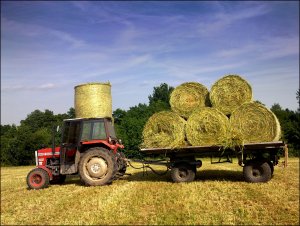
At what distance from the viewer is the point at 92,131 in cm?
1157

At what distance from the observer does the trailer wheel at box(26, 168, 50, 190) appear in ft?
38.7

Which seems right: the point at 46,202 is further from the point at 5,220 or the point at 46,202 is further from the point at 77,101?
the point at 77,101

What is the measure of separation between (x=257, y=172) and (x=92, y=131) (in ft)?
17.3

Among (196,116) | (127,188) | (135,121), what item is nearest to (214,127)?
(196,116)

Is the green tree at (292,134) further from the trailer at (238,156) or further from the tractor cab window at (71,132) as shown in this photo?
the tractor cab window at (71,132)

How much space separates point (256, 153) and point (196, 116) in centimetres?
208

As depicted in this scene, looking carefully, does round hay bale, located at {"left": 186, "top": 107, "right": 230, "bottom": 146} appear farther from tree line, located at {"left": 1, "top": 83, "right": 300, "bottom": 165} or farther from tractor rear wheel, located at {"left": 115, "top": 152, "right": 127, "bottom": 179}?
tree line, located at {"left": 1, "top": 83, "right": 300, "bottom": 165}

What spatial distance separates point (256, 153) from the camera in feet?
34.6

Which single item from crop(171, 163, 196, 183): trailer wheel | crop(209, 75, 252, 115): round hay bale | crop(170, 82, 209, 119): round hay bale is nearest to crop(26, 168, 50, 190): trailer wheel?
crop(171, 163, 196, 183): trailer wheel

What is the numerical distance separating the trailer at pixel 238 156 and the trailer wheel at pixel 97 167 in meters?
1.16

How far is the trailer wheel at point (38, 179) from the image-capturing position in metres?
11.8

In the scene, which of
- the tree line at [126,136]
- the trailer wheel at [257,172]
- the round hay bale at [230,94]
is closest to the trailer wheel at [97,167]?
the round hay bale at [230,94]

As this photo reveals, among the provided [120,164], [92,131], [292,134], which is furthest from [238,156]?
[292,134]

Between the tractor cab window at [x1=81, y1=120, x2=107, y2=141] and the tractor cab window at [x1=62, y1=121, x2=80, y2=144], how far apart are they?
0.80 ft
